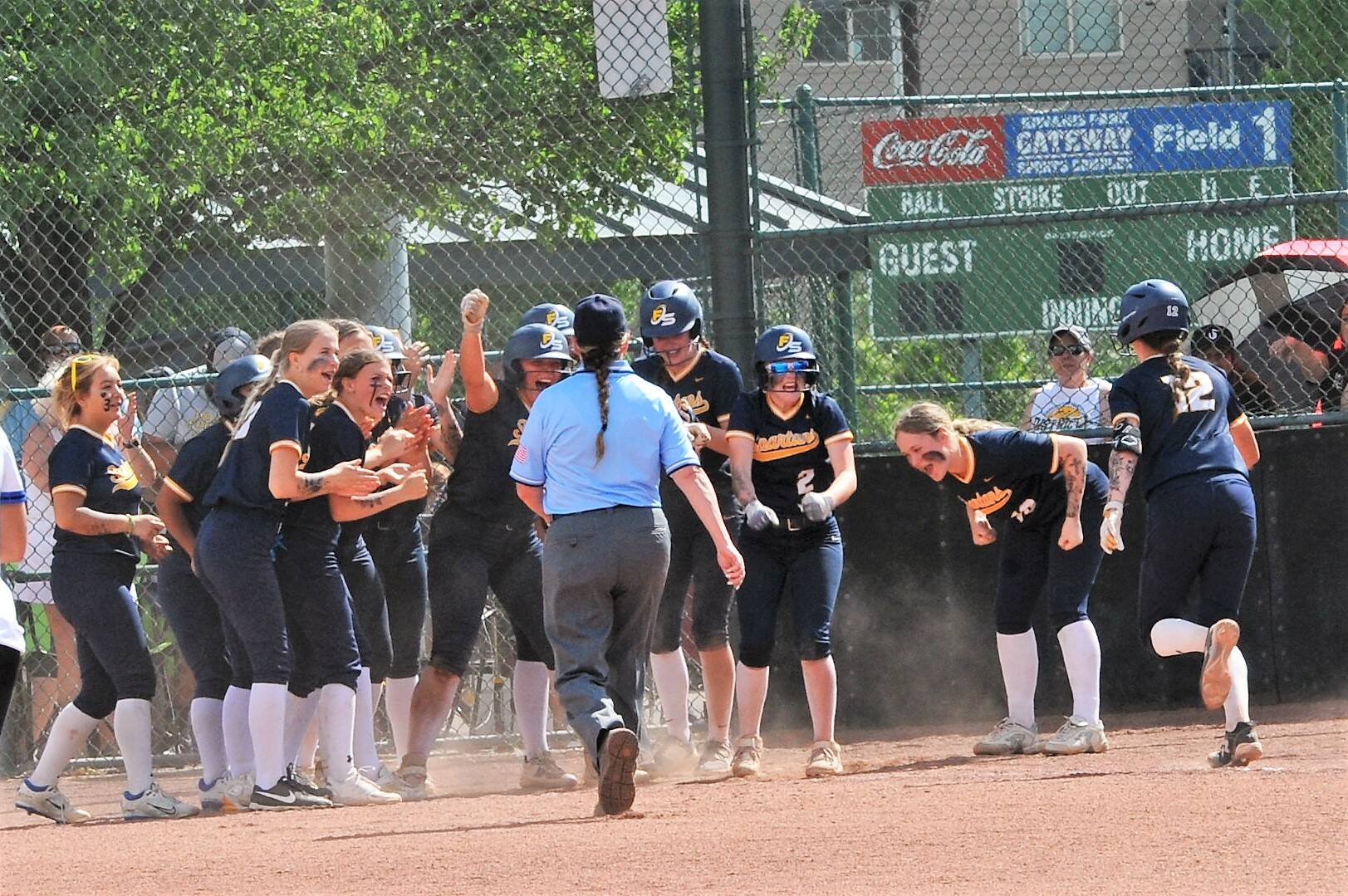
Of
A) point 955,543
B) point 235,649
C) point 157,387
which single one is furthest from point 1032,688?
point 157,387

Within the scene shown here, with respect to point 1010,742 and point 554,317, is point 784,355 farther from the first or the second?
point 1010,742

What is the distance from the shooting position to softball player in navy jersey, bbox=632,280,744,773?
22.5ft

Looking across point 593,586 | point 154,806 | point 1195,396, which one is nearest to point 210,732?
point 154,806

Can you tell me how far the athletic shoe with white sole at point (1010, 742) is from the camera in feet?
22.9

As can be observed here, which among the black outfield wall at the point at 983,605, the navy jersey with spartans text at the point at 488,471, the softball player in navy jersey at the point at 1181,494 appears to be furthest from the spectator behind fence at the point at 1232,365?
the navy jersey with spartans text at the point at 488,471

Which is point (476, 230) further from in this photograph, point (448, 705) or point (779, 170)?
point (448, 705)

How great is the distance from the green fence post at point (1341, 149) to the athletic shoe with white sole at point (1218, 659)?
3702 mm

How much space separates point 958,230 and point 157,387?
3831mm

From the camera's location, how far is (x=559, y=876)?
4484 mm

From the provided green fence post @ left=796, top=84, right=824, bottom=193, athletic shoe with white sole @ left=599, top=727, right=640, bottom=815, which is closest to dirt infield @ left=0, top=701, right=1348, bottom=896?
athletic shoe with white sole @ left=599, top=727, right=640, bottom=815

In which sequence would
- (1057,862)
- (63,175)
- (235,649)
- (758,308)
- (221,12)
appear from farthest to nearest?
(221,12), (63,175), (758,308), (235,649), (1057,862)

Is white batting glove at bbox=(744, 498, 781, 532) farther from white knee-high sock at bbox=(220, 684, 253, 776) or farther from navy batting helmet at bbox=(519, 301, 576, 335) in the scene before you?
white knee-high sock at bbox=(220, 684, 253, 776)

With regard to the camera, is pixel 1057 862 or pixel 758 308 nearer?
pixel 1057 862

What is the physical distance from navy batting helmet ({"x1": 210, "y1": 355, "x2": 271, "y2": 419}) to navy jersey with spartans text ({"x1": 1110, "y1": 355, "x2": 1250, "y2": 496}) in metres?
3.26
